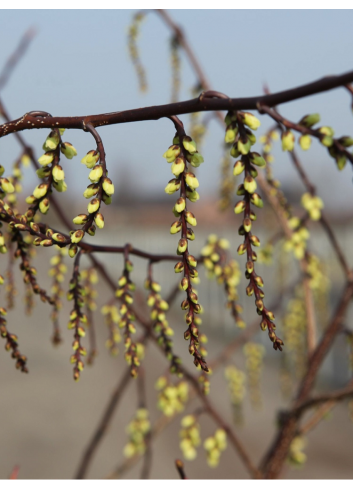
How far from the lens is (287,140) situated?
37 centimetres

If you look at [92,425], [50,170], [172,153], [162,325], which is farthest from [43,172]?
[92,425]

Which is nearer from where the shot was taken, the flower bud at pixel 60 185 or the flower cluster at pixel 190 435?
the flower bud at pixel 60 185

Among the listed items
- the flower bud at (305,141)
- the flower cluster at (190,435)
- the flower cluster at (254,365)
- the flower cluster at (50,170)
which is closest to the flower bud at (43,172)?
the flower cluster at (50,170)

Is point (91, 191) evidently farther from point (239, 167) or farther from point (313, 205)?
point (313, 205)

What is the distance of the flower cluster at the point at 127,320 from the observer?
1.61ft

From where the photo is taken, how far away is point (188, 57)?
1020 mm

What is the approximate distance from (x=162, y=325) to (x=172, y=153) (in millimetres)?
233

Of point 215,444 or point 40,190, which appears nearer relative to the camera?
point 40,190

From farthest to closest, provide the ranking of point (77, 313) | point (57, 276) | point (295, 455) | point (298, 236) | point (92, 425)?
1. point (92, 425)
2. point (295, 455)
3. point (298, 236)
4. point (57, 276)
5. point (77, 313)

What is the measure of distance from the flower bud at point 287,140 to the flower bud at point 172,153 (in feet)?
0.27

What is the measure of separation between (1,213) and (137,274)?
6.33 meters

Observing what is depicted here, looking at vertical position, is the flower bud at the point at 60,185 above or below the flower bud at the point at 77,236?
above

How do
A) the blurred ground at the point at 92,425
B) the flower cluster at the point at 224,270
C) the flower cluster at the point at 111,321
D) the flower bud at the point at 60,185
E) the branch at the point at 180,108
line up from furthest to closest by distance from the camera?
1. the blurred ground at the point at 92,425
2. the flower cluster at the point at 111,321
3. the flower cluster at the point at 224,270
4. the flower bud at the point at 60,185
5. the branch at the point at 180,108

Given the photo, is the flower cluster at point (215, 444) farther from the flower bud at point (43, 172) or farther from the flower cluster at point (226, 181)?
the flower bud at point (43, 172)
